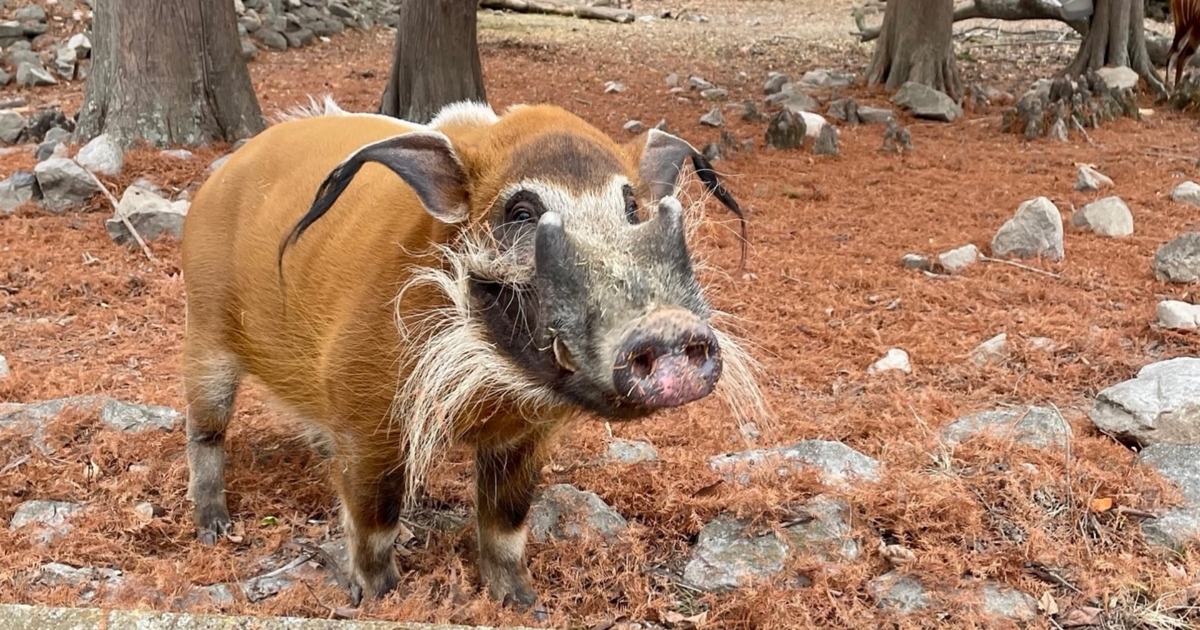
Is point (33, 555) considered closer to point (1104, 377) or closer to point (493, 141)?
point (493, 141)

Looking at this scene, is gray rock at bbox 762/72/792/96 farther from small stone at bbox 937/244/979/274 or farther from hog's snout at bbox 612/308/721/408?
hog's snout at bbox 612/308/721/408

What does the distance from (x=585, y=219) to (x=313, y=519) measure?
1.76 m

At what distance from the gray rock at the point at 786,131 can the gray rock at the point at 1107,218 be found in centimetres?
290

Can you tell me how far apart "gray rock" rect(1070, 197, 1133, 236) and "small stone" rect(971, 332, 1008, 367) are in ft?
7.13

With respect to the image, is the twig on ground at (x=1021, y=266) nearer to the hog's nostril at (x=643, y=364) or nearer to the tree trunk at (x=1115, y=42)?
the hog's nostril at (x=643, y=364)

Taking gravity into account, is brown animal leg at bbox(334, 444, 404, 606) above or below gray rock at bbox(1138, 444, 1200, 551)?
above

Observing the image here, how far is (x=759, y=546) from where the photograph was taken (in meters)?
2.93

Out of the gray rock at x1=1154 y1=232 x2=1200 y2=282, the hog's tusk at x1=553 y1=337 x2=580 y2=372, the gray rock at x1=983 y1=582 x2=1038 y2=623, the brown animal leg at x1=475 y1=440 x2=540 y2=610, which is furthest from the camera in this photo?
the gray rock at x1=1154 y1=232 x2=1200 y2=282

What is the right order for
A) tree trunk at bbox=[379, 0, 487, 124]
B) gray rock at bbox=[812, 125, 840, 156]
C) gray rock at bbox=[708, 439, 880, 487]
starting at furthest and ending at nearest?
Answer: gray rock at bbox=[812, 125, 840, 156]
tree trunk at bbox=[379, 0, 487, 124]
gray rock at bbox=[708, 439, 880, 487]

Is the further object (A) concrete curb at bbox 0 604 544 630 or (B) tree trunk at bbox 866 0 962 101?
(B) tree trunk at bbox 866 0 962 101

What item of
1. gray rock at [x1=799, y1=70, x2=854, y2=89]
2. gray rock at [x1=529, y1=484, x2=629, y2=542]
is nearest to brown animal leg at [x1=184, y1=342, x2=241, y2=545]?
gray rock at [x1=529, y1=484, x2=629, y2=542]

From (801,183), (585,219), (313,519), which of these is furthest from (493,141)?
(801,183)

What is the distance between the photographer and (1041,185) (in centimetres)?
745

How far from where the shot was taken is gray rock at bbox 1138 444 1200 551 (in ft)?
9.21
